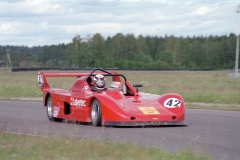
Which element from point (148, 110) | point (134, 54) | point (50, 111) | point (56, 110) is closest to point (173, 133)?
point (148, 110)

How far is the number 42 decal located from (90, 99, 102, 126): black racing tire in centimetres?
165

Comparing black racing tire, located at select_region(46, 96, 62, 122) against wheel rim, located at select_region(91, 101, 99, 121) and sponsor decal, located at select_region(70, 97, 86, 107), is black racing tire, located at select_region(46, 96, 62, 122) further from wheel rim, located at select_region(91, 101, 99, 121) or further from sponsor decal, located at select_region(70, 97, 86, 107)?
wheel rim, located at select_region(91, 101, 99, 121)

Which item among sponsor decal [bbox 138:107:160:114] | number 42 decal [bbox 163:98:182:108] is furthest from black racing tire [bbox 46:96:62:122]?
number 42 decal [bbox 163:98:182:108]

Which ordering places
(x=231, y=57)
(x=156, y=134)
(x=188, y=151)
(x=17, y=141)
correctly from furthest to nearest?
1. (x=231, y=57)
2. (x=156, y=134)
3. (x=17, y=141)
4. (x=188, y=151)

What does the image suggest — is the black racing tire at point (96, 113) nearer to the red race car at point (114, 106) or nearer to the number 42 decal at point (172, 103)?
the red race car at point (114, 106)

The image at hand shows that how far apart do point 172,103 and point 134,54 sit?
119 metres

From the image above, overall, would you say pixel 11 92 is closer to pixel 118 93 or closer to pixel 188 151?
pixel 118 93

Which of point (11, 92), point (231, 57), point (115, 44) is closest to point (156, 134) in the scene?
point (11, 92)

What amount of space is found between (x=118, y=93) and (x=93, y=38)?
112442mm

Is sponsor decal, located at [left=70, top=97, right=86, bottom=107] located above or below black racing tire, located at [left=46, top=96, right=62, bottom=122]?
above

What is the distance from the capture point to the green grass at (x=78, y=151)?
8.57 metres

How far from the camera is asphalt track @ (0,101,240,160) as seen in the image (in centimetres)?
995

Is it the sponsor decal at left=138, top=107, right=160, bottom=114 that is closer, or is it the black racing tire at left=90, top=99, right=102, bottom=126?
the sponsor decal at left=138, top=107, right=160, bottom=114

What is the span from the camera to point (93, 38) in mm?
125938
